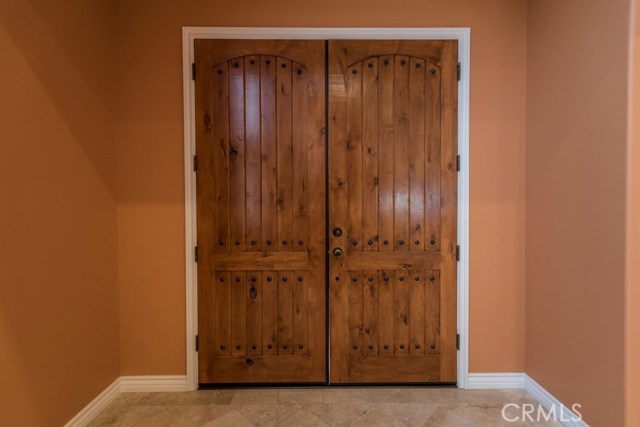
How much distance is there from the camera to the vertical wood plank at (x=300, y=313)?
2.46 meters

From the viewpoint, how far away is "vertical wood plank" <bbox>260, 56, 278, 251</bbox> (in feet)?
7.95

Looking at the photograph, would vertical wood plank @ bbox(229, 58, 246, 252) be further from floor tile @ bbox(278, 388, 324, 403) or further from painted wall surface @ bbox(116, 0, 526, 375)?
floor tile @ bbox(278, 388, 324, 403)

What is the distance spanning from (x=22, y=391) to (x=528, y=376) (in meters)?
2.84

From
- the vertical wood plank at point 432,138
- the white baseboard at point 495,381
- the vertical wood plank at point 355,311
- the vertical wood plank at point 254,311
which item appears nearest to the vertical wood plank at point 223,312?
the vertical wood plank at point 254,311

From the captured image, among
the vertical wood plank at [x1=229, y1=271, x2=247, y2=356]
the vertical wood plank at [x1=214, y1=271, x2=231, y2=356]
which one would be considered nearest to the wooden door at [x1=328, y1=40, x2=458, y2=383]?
the vertical wood plank at [x1=229, y1=271, x2=247, y2=356]

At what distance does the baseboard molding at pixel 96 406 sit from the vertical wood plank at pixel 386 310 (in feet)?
5.69

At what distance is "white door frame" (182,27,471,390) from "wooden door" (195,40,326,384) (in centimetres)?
5

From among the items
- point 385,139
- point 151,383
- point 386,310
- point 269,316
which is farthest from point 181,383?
point 385,139

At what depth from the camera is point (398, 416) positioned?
7.00 feet

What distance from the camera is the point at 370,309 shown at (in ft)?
8.10

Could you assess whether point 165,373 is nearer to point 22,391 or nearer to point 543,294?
point 22,391

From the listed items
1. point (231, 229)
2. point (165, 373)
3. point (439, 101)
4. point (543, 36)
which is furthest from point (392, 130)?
point (165, 373)

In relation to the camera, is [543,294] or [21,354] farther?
[543,294]

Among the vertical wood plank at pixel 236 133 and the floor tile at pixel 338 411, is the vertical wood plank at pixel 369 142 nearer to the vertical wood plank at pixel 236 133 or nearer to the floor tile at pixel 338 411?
the vertical wood plank at pixel 236 133
